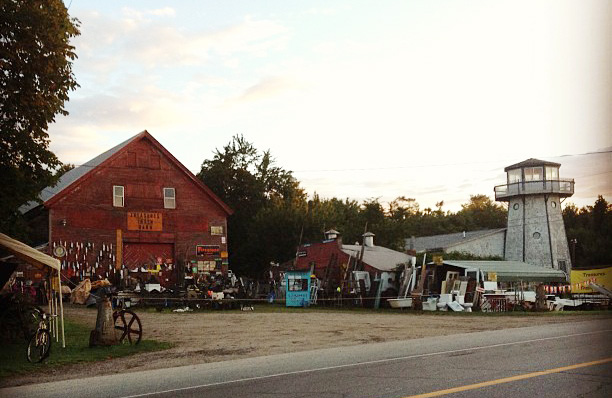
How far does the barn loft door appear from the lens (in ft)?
131

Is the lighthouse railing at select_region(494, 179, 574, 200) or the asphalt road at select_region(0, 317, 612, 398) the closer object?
the asphalt road at select_region(0, 317, 612, 398)

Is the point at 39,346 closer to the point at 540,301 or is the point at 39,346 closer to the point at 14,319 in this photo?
the point at 14,319

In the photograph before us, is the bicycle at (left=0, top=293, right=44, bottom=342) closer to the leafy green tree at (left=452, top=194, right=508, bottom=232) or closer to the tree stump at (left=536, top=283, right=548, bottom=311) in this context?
the tree stump at (left=536, top=283, right=548, bottom=311)

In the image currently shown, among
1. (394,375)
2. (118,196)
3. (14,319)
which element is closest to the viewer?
(394,375)

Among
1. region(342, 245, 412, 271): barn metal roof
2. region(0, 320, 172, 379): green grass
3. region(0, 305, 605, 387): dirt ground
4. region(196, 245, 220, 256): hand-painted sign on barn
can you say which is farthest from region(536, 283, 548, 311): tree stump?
region(196, 245, 220, 256): hand-painted sign on barn

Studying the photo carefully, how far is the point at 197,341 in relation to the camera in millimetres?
17531

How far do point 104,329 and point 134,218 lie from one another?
2508cm

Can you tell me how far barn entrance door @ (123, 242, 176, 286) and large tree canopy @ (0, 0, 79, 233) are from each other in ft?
65.2

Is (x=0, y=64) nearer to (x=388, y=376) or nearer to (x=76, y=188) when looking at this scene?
(x=388, y=376)

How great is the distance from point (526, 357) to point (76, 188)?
33.0 metres

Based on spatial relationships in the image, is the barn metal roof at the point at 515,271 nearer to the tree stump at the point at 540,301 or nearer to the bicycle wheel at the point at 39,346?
the tree stump at the point at 540,301

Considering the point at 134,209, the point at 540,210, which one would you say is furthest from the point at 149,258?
the point at 540,210

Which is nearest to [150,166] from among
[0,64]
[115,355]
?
[0,64]

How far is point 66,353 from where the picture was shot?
1523 centimetres
